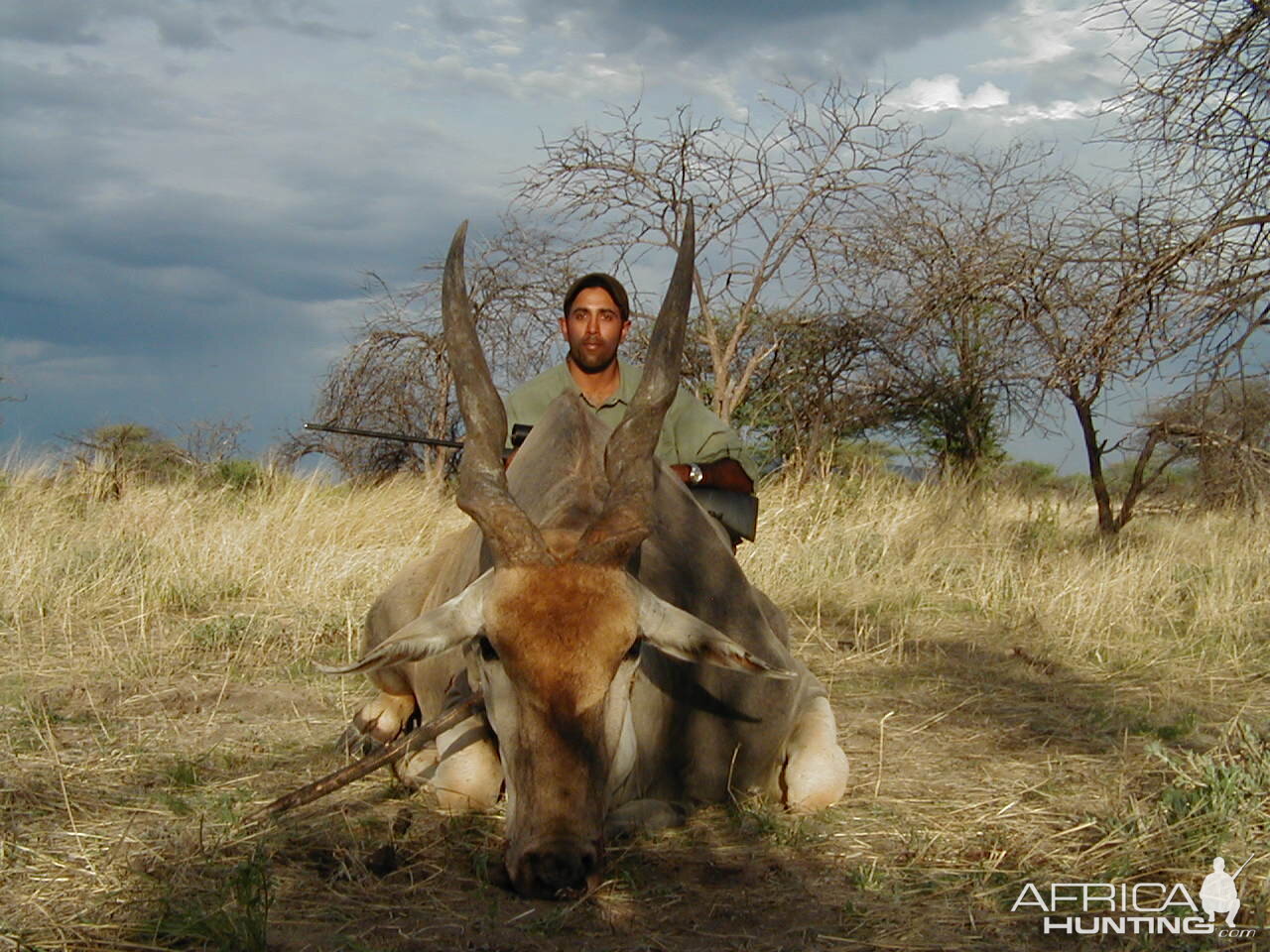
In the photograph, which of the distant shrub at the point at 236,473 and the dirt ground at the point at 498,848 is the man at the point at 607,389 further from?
the distant shrub at the point at 236,473

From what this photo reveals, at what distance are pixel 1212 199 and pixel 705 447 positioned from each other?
17.1ft

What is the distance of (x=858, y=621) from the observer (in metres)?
7.83

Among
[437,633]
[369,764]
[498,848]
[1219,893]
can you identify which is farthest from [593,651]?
[1219,893]

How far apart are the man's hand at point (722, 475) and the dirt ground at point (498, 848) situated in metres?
1.29

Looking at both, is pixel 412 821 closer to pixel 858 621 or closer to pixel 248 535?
pixel 858 621

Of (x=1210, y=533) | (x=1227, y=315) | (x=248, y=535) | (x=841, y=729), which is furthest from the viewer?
(x=1210, y=533)

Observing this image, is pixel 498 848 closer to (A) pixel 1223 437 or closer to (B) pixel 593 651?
(B) pixel 593 651

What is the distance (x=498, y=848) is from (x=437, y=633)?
28.6 inches

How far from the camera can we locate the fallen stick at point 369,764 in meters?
Result: 3.93

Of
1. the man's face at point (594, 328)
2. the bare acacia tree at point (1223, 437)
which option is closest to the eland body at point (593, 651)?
the man's face at point (594, 328)

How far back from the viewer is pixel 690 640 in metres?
3.68

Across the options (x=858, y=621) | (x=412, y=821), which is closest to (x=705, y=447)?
(x=858, y=621)

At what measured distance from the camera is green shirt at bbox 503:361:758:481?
20.4 ft

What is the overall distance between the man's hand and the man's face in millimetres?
953
